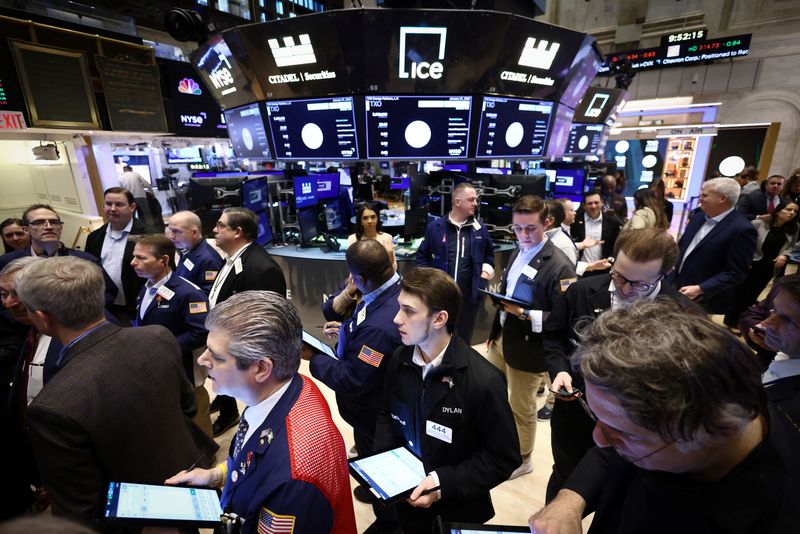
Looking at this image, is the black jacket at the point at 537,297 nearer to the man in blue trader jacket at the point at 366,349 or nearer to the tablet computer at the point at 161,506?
the man in blue trader jacket at the point at 366,349

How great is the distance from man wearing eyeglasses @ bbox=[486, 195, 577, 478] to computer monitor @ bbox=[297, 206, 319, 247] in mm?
3051

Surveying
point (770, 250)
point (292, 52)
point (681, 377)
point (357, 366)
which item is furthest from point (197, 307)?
point (770, 250)

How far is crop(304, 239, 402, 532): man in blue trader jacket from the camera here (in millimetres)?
1930

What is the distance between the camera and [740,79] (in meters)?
11.0

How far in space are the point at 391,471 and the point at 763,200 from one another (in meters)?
7.11

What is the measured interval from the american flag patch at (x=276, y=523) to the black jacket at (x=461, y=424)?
599 mm

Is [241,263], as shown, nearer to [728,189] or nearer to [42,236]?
[42,236]

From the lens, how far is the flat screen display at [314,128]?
14.6ft

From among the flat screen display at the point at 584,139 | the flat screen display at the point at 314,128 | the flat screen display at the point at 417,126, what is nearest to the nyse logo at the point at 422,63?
the flat screen display at the point at 417,126

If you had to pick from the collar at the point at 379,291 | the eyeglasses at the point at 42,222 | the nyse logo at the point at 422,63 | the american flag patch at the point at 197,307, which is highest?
the nyse logo at the point at 422,63

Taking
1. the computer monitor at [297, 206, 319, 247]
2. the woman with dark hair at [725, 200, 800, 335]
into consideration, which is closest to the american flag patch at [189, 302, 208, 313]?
the computer monitor at [297, 206, 319, 247]

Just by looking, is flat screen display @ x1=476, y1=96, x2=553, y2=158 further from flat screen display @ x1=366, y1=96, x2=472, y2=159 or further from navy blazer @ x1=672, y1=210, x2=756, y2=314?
navy blazer @ x1=672, y1=210, x2=756, y2=314

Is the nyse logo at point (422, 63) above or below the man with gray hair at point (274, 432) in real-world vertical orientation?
above

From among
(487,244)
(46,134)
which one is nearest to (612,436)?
(487,244)
